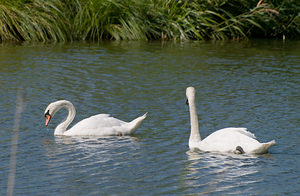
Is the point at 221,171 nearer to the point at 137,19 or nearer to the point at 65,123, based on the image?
the point at 65,123

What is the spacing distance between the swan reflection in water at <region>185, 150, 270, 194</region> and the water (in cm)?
1

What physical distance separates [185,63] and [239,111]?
5512 mm

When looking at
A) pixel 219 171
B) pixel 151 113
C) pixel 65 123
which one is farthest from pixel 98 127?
pixel 219 171

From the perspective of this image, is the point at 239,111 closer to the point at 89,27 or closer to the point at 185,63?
the point at 185,63

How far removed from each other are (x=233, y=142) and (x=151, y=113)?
2.64m

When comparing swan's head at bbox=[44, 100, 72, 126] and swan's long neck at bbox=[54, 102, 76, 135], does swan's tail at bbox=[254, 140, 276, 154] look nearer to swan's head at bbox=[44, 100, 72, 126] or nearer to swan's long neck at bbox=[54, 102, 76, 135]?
swan's long neck at bbox=[54, 102, 76, 135]

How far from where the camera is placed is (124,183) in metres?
6.09

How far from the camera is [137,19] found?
64.7 feet

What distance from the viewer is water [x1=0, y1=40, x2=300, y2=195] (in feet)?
20.2

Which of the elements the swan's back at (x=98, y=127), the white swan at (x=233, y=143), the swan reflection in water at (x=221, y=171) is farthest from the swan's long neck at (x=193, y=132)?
the swan's back at (x=98, y=127)

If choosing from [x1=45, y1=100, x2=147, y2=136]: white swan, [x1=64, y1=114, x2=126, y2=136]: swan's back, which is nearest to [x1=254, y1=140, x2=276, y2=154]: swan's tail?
[x1=45, y1=100, x2=147, y2=136]: white swan

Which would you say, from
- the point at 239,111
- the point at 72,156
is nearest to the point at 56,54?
the point at 239,111

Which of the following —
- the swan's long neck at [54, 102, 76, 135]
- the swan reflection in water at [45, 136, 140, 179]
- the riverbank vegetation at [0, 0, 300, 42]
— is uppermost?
the riverbank vegetation at [0, 0, 300, 42]

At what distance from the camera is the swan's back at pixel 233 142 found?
7055 mm
